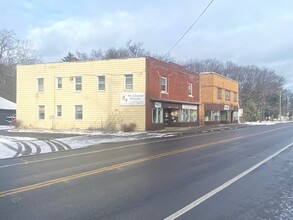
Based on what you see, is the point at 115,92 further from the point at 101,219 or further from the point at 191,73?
the point at 101,219

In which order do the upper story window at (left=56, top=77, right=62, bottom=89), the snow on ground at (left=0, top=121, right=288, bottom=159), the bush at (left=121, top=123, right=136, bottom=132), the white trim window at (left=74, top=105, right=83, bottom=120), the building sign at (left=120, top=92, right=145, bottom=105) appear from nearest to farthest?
1. the snow on ground at (left=0, top=121, right=288, bottom=159)
2. the bush at (left=121, top=123, right=136, bottom=132)
3. the building sign at (left=120, top=92, right=145, bottom=105)
4. the white trim window at (left=74, top=105, right=83, bottom=120)
5. the upper story window at (left=56, top=77, right=62, bottom=89)

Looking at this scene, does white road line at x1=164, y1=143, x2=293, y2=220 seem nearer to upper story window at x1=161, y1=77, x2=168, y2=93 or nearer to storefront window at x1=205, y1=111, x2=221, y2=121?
upper story window at x1=161, y1=77, x2=168, y2=93

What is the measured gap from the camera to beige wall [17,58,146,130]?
36.9 meters

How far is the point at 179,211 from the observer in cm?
669

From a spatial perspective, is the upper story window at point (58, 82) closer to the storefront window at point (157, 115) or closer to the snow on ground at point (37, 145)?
the storefront window at point (157, 115)

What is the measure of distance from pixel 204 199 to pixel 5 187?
4.64m

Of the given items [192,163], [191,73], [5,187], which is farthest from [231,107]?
[5,187]

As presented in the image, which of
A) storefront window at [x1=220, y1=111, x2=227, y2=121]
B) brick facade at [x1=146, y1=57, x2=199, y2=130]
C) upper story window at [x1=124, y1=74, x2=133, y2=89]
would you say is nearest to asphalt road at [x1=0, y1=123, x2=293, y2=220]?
brick facade at [x1=146, y1=57, x2=199, y2=130]

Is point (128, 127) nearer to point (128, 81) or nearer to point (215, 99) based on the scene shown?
point (128, 81)

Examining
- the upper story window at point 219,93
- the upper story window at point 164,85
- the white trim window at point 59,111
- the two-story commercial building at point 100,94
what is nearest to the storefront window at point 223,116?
the upper story window at point 219,93

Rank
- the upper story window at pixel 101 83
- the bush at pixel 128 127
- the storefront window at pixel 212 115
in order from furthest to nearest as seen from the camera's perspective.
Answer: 1. the storefront window at pixel 212 115
2. the upper story window at pixel 101 83
3. the bush at pixel 128 127

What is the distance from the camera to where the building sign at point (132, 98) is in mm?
36375

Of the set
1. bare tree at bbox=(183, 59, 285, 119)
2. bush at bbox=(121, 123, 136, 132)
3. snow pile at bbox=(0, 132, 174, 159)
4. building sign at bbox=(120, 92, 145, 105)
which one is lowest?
snow pile at bbox=(0, 132, 174, 159)

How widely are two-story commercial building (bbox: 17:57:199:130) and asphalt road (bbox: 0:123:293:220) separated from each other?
2296 cm
